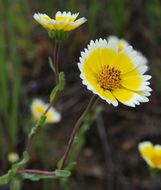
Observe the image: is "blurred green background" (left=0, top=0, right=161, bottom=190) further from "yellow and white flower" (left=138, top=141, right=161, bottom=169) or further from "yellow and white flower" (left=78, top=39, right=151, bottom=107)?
"yellow and white flower" (left=78, top=39, right=151, bottom=107)

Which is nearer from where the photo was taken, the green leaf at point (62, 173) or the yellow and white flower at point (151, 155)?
the green leaf at point (62, 173)

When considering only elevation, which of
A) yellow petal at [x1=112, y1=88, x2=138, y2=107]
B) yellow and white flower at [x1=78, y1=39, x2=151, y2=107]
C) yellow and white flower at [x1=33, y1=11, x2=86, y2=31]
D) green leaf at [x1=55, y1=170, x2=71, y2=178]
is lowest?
green leaf at [x1=55, y1=170, x2=71, y2=178]

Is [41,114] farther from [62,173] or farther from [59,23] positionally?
[59,23]

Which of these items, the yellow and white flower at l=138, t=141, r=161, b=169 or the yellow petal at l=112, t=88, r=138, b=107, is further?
the yellow and white flower at l=138, t=141, r=161, b=169

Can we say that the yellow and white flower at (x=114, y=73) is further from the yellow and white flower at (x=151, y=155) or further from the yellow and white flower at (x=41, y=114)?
the yellow and white flower at (x=41, y=114)

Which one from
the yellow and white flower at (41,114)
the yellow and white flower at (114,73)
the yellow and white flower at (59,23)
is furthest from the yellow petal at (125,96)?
→ the yellow and white flower at (41,114)

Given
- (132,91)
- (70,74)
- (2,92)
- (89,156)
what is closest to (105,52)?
(132,91)

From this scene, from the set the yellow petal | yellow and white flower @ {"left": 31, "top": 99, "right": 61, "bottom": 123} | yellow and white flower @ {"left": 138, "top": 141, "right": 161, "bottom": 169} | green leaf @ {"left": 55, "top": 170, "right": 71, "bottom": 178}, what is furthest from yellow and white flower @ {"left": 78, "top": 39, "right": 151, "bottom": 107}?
yellow and white flower @ {"left": 31, "top": 99, "right": 61, "bottom": 123}
